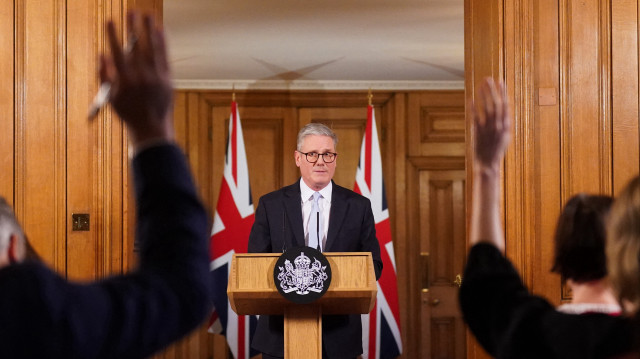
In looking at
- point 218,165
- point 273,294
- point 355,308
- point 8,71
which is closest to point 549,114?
point 355,308

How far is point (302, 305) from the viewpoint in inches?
114

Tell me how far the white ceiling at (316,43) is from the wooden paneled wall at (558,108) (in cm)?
145

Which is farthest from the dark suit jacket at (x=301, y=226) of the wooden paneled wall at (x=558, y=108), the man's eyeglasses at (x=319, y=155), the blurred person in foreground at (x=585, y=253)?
the blurred person in foreground at (x=585, y=253)

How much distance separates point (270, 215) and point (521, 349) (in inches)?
104

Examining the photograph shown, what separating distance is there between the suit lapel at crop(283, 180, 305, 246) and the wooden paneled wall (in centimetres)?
97

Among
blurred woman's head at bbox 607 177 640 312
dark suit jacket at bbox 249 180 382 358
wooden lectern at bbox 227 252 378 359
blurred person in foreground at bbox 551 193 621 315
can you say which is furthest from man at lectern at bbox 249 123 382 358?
blurred woman's head at bbox 607 177 640 312

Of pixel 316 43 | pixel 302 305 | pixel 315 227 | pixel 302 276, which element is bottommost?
pixel 302 305

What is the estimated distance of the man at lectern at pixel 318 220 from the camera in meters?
3.42

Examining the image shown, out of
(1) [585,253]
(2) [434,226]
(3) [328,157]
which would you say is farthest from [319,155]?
(2) [434,226]

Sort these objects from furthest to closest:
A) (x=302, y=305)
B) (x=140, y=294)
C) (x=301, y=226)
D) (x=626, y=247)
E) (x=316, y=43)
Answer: (x=316, y=43) → (x=301, y=226) → (x=302, y=305) → (x=626, y=247) → (x=140, y=294)

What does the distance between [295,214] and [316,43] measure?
2318 mm

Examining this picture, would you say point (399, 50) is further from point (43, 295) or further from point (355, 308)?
point (43, 295)

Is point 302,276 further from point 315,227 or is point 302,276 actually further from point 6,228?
point 6,228

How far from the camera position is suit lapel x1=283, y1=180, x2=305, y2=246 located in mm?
3611
